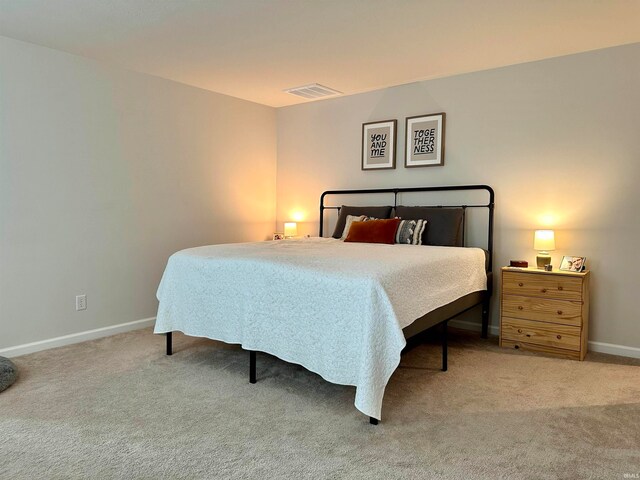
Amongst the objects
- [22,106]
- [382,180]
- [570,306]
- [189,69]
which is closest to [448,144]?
[382,180]

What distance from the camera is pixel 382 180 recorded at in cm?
464

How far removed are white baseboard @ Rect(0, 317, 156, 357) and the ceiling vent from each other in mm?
2657

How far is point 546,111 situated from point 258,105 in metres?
3.05

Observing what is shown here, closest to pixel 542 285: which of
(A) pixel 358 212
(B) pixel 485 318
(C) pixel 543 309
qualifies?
(C) pixel 543 309

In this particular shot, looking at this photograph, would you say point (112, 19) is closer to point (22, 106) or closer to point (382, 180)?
point (22, 106)

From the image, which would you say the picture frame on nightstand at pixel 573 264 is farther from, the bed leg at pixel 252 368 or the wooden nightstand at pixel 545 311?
the bed leg at pixel 252 368

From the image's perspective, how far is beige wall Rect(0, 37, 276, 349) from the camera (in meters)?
3.29

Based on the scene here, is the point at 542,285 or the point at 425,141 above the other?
the point at 425,141

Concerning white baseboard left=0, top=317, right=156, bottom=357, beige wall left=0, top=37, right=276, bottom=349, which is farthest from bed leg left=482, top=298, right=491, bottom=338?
white baseboard left=0, top=317, right=156, bottom=357

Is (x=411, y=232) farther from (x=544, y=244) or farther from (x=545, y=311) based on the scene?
(x=545, y=311)

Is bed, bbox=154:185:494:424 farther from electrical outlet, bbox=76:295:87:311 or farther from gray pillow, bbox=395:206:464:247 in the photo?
electrical outlet, bbox=76:295:87:311

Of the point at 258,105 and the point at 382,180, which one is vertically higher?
the point at 258,105

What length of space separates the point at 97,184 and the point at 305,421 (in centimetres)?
270

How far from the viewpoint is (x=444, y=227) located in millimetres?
3881
